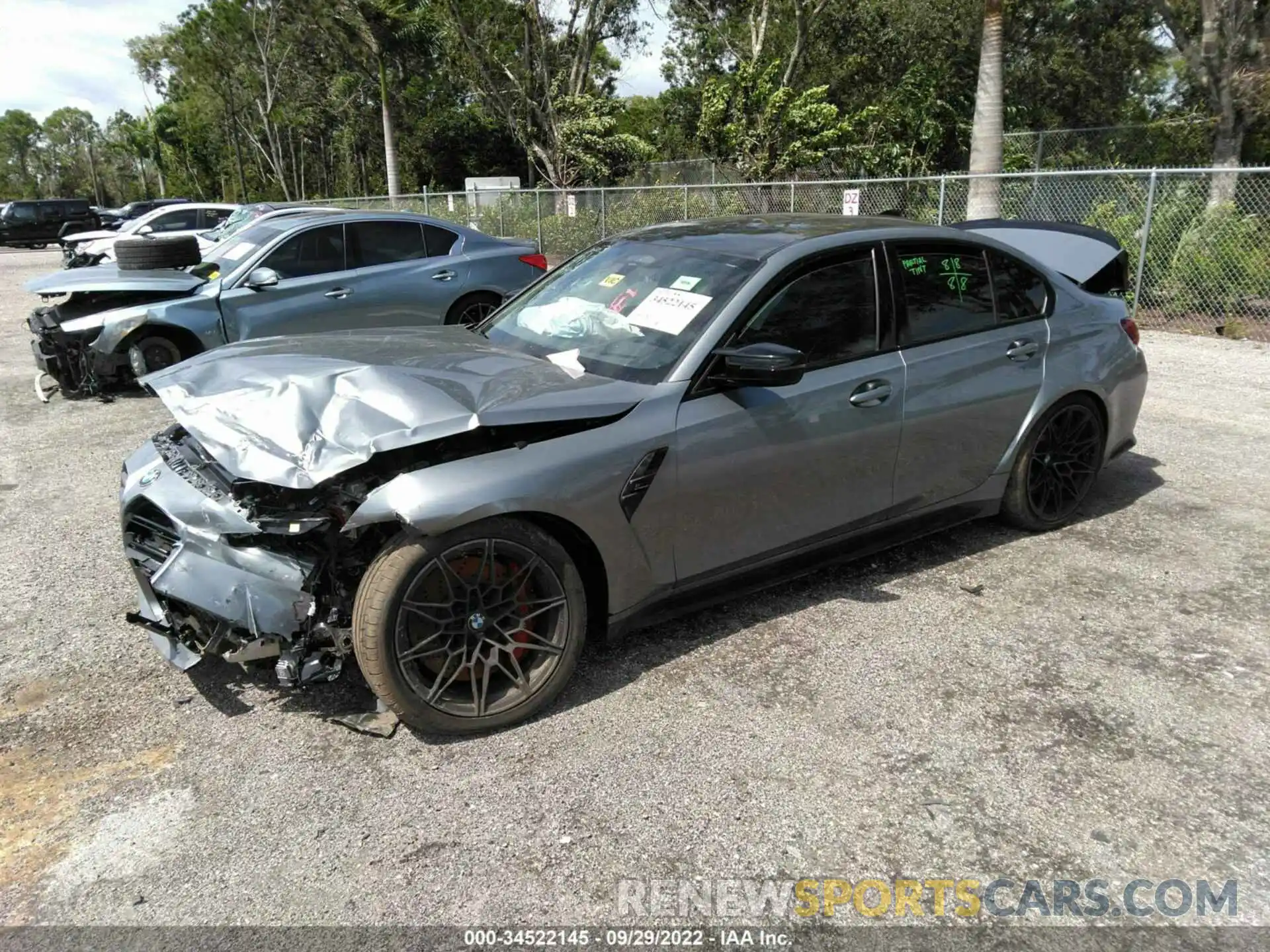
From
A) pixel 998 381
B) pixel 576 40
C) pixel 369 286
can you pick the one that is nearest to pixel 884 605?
pixel 998 381

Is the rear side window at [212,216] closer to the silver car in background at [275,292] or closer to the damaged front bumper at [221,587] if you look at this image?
the silver car in background at [275,292]

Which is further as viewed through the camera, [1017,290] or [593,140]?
[593,140]

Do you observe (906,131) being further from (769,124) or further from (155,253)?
(155,253)

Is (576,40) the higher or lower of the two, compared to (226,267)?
higher

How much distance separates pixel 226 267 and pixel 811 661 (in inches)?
280

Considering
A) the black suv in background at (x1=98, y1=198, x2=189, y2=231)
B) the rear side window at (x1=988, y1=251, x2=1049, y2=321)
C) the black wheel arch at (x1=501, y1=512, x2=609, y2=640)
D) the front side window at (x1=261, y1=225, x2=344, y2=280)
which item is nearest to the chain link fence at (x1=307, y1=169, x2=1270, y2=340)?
the front side window at (x1=261, y1=225, x2=344, y2=280)

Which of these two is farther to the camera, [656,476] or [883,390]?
[883,390]

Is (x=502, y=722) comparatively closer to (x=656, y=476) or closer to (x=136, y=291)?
(x=656, y=476)

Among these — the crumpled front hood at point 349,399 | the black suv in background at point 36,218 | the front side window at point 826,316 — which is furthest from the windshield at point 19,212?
the front side window at point 826,316

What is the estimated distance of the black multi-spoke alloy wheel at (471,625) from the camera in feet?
9.19

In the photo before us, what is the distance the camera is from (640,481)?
124 inches

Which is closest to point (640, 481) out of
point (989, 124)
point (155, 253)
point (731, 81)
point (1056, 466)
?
point (1056, 466)

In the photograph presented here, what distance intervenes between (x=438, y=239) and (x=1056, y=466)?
6277 millimetres

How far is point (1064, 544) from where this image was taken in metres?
4.57
